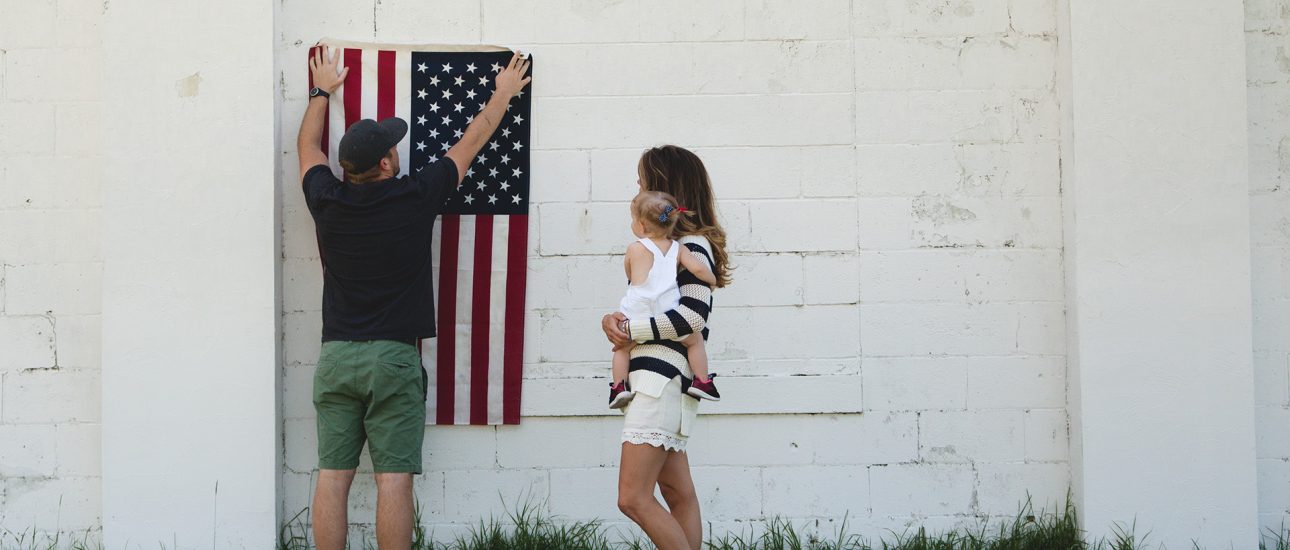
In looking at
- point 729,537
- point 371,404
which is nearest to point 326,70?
point 371,404

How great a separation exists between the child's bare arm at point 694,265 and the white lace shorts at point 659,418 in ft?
1.37

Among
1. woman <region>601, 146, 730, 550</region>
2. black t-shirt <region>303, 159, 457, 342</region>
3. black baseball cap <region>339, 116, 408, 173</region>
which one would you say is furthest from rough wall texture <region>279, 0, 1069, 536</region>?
woman <region>601, 146, 730, 550</region>

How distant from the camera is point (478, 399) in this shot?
18.8 ft

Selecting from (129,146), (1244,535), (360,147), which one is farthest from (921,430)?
(129,146)

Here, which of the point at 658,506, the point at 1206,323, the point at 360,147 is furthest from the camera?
the point at 1206,323

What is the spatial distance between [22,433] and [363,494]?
167 centimetres

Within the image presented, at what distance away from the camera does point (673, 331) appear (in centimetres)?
458

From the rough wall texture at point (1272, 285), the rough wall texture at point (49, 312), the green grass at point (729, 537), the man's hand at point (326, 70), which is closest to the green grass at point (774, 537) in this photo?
the green grass at point (729, 537)

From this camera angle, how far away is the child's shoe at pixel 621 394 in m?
4.66

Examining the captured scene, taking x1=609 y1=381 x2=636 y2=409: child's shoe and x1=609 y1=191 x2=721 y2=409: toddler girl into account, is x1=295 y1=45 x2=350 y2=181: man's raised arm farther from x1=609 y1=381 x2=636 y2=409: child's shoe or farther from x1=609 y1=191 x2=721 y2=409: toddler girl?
x1=609 y1=381 x2=636 y2=409: child's shoe

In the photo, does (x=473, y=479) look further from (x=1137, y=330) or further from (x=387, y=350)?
(x=1137, y=330)

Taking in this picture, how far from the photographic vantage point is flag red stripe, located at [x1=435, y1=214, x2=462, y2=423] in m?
5.72

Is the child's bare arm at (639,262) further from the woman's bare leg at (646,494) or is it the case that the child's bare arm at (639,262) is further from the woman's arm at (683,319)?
the woman's bare leg at (646,494)

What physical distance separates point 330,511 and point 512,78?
2.16 m
